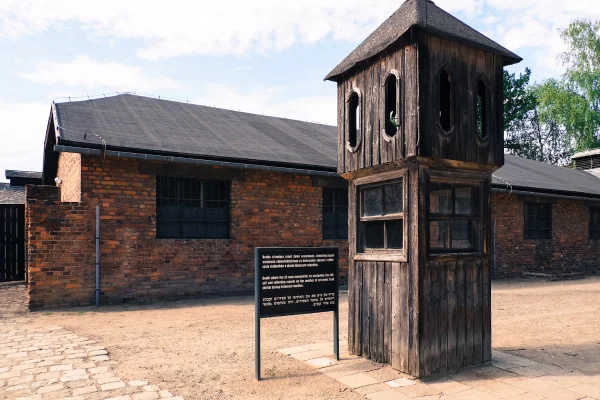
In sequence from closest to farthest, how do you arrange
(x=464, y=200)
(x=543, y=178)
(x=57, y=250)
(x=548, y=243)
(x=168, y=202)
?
(x=464, y=200) → (x=57, y=250) → (x=168, y=202) → (x=548, y=243) → (x=543, y=178)

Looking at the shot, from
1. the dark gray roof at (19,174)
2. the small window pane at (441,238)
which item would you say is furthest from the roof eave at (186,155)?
the dark gray roof at (19,174)

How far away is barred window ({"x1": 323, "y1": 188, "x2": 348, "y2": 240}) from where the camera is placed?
39.9 feet

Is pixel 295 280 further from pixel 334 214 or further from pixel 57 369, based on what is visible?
pixel 334 214

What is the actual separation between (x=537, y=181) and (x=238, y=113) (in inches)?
427

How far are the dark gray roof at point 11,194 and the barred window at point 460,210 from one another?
15112 millimetres

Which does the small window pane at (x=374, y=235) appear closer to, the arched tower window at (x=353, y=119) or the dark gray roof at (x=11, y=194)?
the arched tower window at (x=353, y=119)

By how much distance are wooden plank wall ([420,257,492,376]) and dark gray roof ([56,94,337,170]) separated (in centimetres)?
628

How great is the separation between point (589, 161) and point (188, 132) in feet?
77.2

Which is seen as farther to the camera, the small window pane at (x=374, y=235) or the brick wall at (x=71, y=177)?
the brick wall at (x=71, y=177)

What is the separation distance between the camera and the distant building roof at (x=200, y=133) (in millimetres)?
9594

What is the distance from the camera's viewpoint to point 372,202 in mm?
5469

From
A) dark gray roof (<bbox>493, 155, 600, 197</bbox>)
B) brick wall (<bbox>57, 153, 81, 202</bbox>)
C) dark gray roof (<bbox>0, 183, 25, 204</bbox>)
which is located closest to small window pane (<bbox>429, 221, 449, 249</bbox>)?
brick wall (<bbox>57, 153, 81, 202</bbox>)

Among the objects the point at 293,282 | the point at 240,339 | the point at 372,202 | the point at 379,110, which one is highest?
the point at 379,110

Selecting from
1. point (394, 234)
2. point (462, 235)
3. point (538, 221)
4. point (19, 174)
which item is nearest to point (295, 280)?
point (394, 234)
